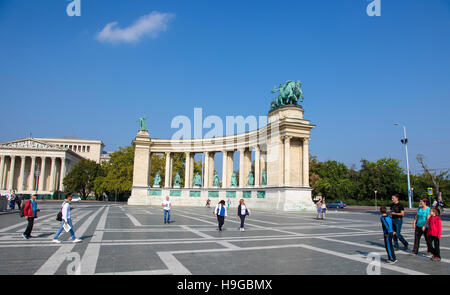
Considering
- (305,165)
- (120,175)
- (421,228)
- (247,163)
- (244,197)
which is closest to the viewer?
(421,228)

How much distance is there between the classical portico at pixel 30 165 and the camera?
9469 cm

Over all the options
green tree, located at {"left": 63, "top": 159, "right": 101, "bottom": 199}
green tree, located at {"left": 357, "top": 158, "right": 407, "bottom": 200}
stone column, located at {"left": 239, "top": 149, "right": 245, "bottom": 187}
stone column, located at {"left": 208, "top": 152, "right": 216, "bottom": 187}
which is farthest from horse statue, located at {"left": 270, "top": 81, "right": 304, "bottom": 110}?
green tree, located at {"left": 63, "top": 159, "right": 101, "bottom": 199}

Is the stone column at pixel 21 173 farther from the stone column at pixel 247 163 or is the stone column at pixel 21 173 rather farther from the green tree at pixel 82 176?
the stone column at pixel 247 163

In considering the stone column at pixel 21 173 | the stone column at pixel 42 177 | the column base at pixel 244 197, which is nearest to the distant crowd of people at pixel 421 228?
the column base at pixel 244 197

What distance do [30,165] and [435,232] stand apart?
11554 centimetres

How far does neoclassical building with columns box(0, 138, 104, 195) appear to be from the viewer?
311 ft

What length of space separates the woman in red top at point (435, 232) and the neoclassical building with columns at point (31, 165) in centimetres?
10526

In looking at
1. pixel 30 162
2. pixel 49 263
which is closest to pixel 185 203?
pixel 49 263

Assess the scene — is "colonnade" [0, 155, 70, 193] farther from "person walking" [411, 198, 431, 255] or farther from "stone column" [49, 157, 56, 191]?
"person walking" [411, 198, 431, 255]

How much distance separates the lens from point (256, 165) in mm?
43406

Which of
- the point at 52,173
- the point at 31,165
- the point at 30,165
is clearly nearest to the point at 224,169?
the point at 52,173

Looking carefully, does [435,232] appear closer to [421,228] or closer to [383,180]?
[421,228]
